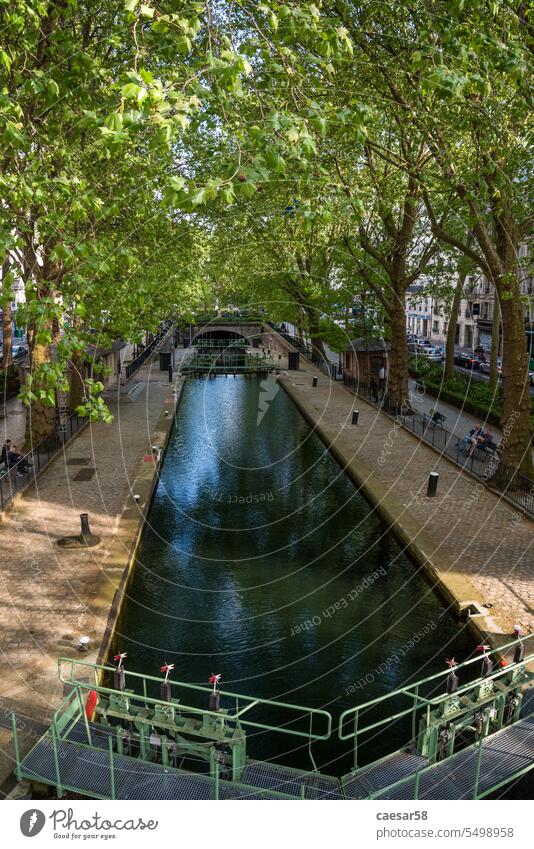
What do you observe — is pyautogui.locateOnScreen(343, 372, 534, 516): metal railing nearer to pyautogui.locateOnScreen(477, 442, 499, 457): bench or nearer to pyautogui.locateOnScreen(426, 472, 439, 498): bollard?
pyautogui.locateOnScreen(477, 442, 499, 457): bench

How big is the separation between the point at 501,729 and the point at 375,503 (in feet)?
43.7

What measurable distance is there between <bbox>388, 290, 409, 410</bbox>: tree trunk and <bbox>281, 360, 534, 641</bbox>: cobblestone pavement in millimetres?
2493

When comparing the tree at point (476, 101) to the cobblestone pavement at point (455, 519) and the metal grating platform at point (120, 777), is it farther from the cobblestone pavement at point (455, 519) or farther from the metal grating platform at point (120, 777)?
the metal grating platform at point (120, 777)

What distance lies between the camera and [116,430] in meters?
35.3

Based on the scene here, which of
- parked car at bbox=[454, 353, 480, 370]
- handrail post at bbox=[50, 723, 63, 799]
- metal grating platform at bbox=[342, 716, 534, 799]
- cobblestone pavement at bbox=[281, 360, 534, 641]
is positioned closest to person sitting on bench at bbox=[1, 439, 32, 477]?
cobblestone pavement at bbox=[281, 360, 534, 641]

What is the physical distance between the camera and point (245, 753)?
10.5 metres

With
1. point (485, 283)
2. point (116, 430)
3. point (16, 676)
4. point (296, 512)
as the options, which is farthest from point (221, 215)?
point (485, 283)

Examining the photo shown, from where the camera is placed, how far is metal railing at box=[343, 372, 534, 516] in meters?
22.3

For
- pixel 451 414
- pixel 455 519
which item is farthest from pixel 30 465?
A: pixel 451 414

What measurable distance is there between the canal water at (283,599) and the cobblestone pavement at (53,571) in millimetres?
1204

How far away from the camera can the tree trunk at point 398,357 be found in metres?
36.0

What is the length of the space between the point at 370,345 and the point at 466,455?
64.9 feet

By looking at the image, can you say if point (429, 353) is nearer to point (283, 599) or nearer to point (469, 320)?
point (469, 320)

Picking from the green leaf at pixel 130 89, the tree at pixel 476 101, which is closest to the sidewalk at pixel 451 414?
the tree at pixel 476 101
